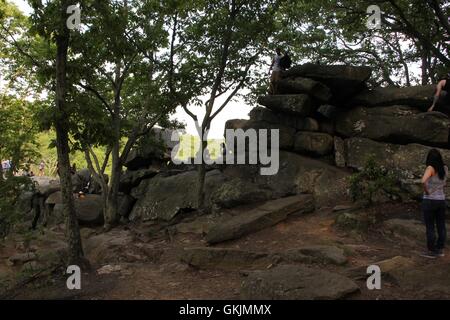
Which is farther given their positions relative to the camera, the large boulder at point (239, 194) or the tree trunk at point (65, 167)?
the large boulder at point (239, 194)

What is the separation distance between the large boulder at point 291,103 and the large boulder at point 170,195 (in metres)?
3.84

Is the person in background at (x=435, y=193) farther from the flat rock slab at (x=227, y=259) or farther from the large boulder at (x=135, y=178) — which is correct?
the large boulder at (x=135, y=178)

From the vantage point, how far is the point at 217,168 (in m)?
19.2

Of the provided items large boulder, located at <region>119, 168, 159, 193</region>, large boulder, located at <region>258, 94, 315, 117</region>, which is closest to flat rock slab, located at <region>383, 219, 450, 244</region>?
large boulder, located at <region>258, 94, 315, 117</region>

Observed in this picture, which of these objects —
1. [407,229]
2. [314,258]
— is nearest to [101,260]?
[314,258]

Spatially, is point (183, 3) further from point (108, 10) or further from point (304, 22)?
point (304, 22)

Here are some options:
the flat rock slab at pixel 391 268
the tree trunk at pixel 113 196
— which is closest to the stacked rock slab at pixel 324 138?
the tree trunk at pixel 113 196

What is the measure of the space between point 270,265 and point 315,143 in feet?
26.1

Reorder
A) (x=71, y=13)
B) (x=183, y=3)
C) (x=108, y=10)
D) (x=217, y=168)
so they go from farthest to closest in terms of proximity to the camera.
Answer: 1. (x=217, y=168)
2. (x=183, y=3)
3. (x=108, y=10)
4. (x=71, y=13)

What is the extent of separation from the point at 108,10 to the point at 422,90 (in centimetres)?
1175

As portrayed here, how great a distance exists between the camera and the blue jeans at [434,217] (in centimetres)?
885

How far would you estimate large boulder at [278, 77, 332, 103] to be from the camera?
631 inches

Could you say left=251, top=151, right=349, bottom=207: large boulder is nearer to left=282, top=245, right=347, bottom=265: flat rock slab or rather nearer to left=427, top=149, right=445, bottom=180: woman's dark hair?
left=282, top=245, right=347, bottom=265: flat rock slab

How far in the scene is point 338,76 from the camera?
15883 millimetres
